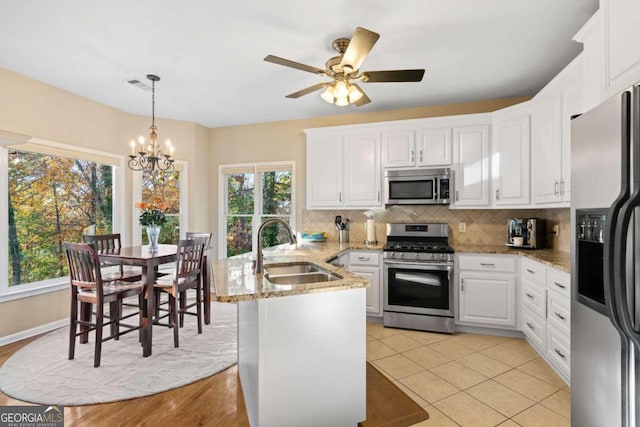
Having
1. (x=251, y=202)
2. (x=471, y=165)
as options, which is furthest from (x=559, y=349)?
(x=251, y=202)

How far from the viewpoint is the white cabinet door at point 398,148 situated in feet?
12.5

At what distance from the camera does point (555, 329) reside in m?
2.49

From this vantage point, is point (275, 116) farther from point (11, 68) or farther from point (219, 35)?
point (11, 68)

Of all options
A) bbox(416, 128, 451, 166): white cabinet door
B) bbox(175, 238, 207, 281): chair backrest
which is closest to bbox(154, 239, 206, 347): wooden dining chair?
bbox(175, 238, 207, 281): chair backrest

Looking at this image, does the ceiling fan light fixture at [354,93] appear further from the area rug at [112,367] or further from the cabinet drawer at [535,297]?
the area rug at [112,367]

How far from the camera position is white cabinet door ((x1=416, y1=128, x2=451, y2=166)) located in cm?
371

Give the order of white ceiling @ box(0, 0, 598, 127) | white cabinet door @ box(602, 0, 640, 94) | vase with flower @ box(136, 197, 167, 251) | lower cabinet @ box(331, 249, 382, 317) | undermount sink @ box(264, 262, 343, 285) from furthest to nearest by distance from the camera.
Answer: lower cabinet @ box(331, 249, 382, 317), vase with flower @ box(136, 197, 167, 251), white ceiling @ box(0, 0, 598, 127), undermount sink @ box(264, 262, 343, 285), white cabinet door @ box(602, 0, 640, 94)

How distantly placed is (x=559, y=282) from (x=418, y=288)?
1353mm

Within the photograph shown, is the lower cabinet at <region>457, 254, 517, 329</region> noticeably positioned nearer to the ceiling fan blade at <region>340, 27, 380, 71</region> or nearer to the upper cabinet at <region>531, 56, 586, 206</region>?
the upper cabinet at <region>531, 56, 586, 206</region>

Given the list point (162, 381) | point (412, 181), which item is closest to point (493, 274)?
point (412, 181)

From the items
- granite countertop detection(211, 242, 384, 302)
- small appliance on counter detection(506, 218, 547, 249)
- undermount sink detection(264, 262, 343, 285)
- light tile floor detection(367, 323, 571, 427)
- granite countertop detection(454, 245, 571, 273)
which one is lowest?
light tile floor detection(367, 323, 571, 427)

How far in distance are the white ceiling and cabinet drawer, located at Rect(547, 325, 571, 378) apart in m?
2.33

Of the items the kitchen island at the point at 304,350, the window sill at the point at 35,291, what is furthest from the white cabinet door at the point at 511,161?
the window sill at the point at 35,291

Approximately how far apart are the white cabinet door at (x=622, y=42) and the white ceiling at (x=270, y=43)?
76cm
